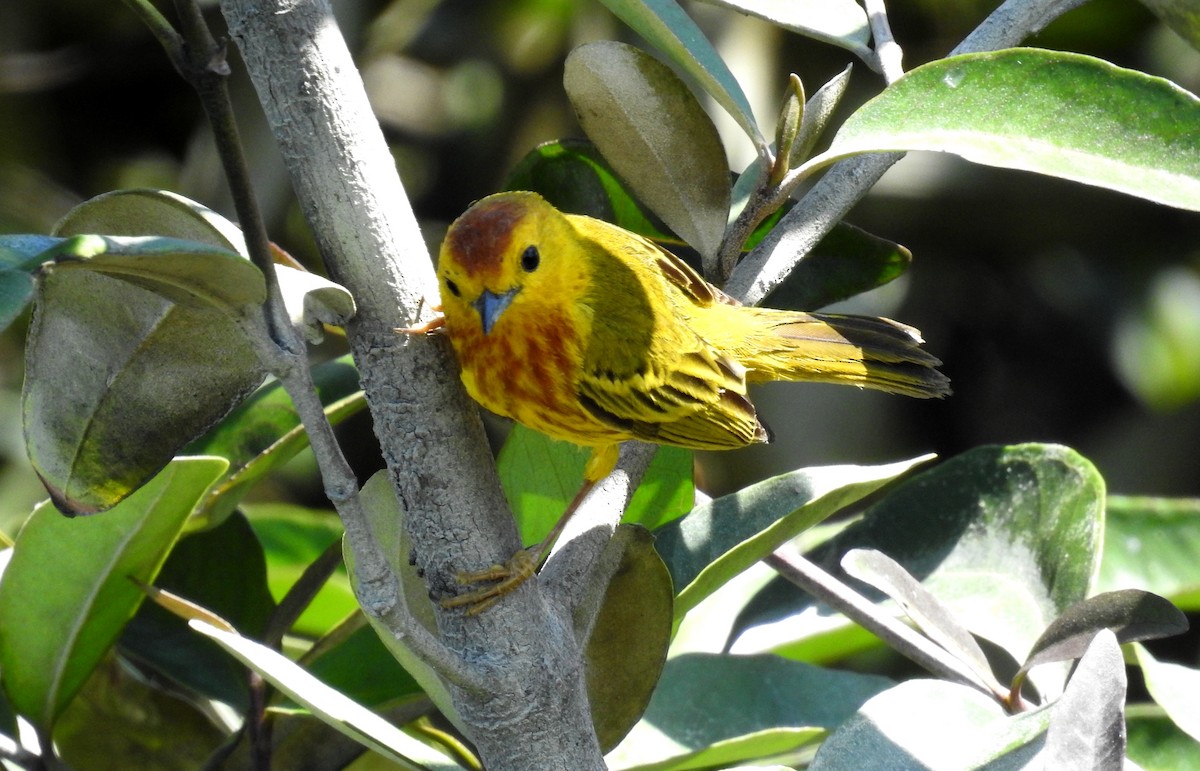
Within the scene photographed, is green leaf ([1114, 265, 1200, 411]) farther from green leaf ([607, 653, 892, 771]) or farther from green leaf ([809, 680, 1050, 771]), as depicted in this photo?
green leaf ([809, 680, 1050, 771])

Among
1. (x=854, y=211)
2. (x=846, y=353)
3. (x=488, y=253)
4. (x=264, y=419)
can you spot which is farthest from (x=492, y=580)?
(x=854, y=211)

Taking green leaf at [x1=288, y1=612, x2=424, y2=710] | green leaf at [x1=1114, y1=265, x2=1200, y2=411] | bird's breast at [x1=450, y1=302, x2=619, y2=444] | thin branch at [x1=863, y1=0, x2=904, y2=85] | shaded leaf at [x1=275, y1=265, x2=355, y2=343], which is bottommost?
green leaf at [x1=1114, y1=265, x2=1200, y2=411]

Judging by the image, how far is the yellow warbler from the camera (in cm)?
164

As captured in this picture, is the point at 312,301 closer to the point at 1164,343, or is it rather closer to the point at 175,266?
the point at 175,266

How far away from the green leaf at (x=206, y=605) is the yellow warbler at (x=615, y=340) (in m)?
0.35

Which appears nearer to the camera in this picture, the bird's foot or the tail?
the bird's foot

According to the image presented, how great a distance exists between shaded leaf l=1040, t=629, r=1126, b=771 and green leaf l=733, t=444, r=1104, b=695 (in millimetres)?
433

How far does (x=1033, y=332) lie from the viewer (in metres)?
4.55

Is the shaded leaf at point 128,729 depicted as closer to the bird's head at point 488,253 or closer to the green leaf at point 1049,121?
the bird's head at point 488,253

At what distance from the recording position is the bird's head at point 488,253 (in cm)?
162

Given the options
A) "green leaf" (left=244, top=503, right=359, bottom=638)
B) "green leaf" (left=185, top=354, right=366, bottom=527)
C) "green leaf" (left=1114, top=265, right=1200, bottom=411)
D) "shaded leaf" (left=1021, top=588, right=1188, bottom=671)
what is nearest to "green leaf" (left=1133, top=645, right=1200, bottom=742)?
"shaded leaf" (left=1021, top=588, right=1188, bottom=671)

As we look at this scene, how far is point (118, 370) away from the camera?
93 cm

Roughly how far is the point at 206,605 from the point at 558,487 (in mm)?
457

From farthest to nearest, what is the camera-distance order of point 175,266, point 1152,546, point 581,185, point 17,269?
point 1152,546 → point 581,185 → point 175,266 → point 17,269
